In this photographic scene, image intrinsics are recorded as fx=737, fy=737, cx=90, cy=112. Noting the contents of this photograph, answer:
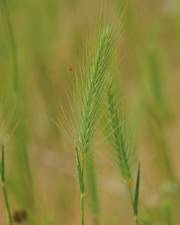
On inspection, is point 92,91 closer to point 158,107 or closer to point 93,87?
point 93,87

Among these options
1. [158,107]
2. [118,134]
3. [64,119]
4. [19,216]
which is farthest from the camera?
[158,107]

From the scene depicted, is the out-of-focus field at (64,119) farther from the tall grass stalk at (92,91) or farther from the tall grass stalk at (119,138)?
the tall grass stalk at (92,91)

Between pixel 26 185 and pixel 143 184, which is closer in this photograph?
pixel 26 185

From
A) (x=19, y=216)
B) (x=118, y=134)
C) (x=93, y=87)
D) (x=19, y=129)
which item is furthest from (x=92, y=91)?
(x=19, y=129)

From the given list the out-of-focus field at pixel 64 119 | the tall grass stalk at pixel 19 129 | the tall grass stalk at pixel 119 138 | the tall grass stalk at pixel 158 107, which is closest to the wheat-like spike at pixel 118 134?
the tall grass stalk at pixel 119 138

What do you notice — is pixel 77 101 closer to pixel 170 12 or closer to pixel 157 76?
pixel 157 76

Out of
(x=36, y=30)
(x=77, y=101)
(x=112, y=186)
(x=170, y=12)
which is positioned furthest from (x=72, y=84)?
(x=170, y=12)

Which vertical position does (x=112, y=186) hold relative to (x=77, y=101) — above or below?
below
